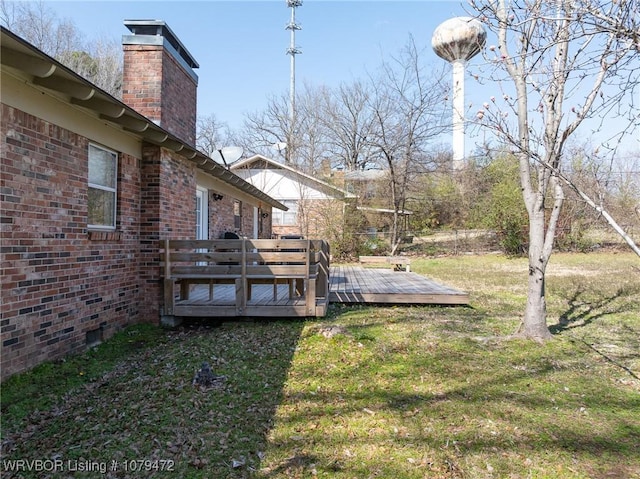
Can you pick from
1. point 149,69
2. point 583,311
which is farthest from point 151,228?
point 583,311

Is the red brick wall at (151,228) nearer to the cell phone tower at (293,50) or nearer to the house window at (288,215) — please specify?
the house window at (288,215)

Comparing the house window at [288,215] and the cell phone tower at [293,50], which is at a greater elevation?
the cell phone tower at [293,50]

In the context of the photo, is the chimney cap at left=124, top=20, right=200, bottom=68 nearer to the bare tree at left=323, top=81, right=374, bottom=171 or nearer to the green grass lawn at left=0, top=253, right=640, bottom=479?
the green grass lawn at left=0, top=253, right=640, bottom=479

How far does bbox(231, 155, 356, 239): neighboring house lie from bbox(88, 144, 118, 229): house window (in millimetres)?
15167

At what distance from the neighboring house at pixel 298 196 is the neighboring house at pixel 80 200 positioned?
528 inches

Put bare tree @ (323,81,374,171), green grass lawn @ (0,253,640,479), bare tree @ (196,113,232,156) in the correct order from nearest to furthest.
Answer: green grass lawn @ (0,253,640,479) < bare tree @ (323,81,374,171) < bare tree @ (196,113,232,156)

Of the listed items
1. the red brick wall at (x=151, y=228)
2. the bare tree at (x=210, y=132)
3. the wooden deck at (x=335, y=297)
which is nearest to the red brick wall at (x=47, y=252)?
the red brick wall at (x=151, y=228)

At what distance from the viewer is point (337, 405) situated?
3465 millimetres

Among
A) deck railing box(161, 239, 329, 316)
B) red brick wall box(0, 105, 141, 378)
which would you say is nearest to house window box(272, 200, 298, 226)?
deck railing box(161, 239, 329, 316)

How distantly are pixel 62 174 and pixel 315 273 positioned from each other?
3.82 metres

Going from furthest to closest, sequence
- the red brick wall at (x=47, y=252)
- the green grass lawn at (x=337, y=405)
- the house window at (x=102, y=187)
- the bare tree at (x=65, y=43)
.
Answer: the bare tree at (x=65, y=43), the house window at (x=102, y=187), the red brick wall at (x=47, y=252), the green grass lawn at (x=337, y=405)

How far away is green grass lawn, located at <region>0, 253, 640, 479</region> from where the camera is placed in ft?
8.59

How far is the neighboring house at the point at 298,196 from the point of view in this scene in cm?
2080

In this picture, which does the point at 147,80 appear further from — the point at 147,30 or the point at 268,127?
the point at 268,127
